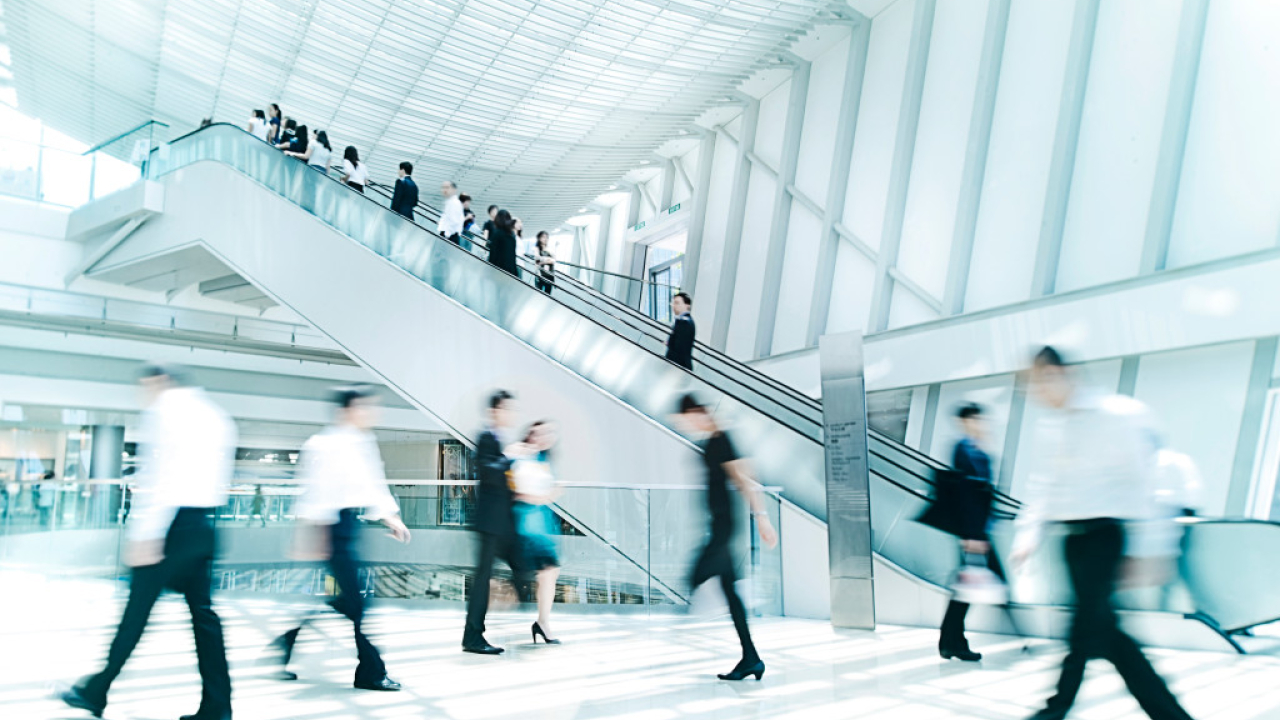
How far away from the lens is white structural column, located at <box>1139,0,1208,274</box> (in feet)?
34.7

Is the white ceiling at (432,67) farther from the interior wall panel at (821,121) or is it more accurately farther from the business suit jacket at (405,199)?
the business suit jacket at (405,199)

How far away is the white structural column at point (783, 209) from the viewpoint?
17.9 m

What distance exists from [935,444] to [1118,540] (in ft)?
35.5

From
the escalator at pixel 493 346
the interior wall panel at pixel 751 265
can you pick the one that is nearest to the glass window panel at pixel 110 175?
the escalator at pixel 493 346

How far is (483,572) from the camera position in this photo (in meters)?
5.48

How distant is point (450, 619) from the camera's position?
7.11 metres

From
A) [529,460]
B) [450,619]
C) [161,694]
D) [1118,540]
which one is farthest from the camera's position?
[450,619]

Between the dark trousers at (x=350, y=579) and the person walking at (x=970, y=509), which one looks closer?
the dark trousers at (x=350, y=579)

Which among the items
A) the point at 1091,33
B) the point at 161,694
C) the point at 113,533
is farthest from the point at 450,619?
the point at 1091,33

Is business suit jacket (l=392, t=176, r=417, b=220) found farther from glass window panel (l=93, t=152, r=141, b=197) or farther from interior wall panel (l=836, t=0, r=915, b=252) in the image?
interior wall panel (l=836, t=0, r=915, b=252)

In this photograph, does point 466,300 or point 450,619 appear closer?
point 450,619

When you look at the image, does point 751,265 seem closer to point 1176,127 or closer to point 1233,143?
point 1176,127

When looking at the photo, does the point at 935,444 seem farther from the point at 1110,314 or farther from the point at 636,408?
the point at 636,408

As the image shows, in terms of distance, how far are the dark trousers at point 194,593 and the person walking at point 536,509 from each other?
2053 millimetres
